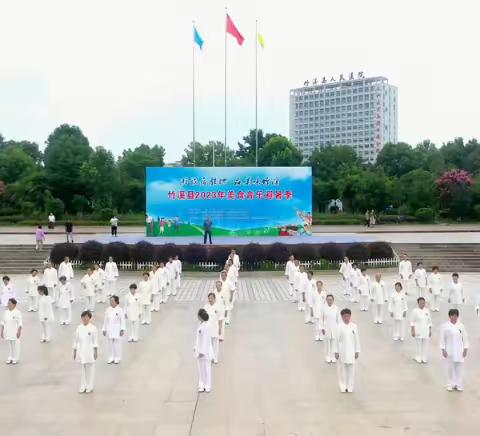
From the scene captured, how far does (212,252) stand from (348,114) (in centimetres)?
10365

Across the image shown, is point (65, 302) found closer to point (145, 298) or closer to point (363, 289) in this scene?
point (145, 298)

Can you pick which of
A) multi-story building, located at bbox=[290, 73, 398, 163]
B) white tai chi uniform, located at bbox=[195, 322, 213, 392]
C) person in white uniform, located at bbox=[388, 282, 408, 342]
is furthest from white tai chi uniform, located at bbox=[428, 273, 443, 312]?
multi-story building, located at bbox=[290, 73, 398, 163]

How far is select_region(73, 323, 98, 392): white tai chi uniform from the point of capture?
25.4ft

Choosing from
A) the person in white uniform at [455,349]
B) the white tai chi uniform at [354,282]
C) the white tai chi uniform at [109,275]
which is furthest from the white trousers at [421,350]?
the white tai chi uniform at [109,275]

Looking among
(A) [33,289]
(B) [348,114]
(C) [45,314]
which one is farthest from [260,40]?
(B) [348,114]

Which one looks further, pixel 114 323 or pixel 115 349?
pixel 115 349

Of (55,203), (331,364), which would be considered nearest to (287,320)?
(331,364)

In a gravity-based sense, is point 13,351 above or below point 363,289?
below

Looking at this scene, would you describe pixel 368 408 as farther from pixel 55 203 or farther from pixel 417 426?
pixel 55 203

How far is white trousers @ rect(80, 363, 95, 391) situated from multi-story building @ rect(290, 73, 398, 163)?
10870 centimetres

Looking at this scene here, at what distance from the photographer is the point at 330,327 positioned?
9.38m

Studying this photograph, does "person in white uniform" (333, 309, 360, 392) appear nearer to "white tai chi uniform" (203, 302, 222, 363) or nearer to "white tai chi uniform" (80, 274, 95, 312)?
"white tai chi uniform" (203, 302, 222, 363)

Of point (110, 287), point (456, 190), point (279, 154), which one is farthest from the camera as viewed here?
point (279, 154)

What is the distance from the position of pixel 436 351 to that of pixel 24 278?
1481cm
